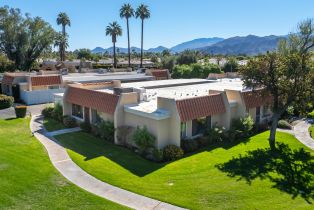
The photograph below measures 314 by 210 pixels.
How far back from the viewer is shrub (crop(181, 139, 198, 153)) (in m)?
23.4

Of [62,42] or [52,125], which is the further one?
[62,42]

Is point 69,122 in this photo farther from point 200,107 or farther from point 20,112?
point 200,107

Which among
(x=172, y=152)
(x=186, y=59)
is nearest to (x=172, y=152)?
(x=172, y=152)

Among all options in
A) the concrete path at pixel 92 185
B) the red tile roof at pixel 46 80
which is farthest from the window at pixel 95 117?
the red tile roof at pixel 46 80

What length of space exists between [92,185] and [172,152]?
6743 mm

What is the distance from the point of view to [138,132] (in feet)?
75.6

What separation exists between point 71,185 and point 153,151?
6.61 metres

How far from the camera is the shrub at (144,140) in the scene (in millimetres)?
22500

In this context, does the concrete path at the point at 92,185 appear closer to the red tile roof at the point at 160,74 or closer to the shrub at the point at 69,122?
the shrub at the point at 69,122

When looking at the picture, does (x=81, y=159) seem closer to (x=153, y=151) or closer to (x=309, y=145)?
(x=153, y=151)

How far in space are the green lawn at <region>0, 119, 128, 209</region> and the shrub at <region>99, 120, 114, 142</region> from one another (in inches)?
199

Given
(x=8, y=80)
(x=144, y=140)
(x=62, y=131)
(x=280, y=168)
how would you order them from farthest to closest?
(x=8, y=80)
(x=62, y=131)
(x=144, y=140)
(x=280, y=168)

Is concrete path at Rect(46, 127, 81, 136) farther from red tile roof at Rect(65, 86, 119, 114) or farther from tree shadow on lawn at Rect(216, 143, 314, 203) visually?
tree shadow on lawn at Rect(216, 143, 314, 203)

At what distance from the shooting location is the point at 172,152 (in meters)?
22.2
